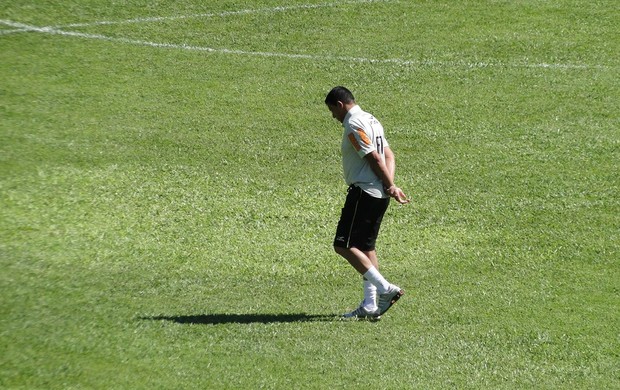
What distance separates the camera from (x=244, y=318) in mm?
10891

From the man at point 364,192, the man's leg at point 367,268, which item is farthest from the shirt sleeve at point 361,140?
the man's leg at point 367,268

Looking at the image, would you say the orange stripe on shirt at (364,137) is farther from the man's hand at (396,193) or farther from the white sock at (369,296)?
the white sock at (369,296)

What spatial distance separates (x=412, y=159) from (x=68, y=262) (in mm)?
5994

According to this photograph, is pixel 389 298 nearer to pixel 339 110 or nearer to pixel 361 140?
pixel 361 140

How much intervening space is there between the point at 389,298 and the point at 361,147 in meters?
1.67

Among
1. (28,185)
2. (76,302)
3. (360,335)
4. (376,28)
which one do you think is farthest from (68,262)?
(376,28)

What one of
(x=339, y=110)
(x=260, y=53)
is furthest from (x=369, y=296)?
(x=260, y=53)

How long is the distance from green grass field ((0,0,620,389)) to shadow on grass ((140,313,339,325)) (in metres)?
0.04

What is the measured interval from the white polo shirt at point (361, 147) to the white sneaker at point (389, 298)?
A: 1.01m

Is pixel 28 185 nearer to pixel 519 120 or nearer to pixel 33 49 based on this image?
pixel 33 49

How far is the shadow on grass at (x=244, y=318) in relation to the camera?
1073cm

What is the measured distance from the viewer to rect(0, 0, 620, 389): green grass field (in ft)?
32.9

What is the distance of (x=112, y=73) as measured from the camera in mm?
18422

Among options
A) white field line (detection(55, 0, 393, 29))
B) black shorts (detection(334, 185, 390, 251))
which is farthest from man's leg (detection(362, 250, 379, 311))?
white field line (detection(55, 0, 393, 29))
